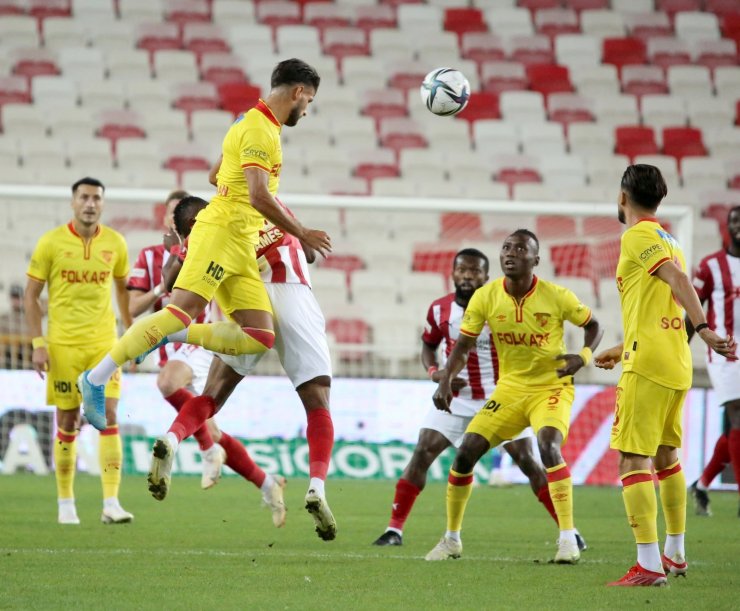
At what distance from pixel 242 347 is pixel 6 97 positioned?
1476 centimetres

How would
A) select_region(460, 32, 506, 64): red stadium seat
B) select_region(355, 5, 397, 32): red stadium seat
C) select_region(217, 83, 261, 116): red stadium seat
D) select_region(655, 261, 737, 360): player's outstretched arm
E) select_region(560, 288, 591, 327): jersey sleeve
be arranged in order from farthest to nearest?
select_region(355, 5, 397, 32): red stadium seat, select_region(460, 32, 506, 64): red stadium seat, select_region(217, 83, 261, 116): red stadium seat, select_region(560, 288, 591, 327): jersey sleeve, select_region(655, 261, 737, 360): player's outstretched arm

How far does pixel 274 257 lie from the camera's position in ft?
23.0

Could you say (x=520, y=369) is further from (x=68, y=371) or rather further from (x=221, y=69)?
(x=221, y=69)

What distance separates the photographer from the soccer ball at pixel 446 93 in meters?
Answer: 8.45

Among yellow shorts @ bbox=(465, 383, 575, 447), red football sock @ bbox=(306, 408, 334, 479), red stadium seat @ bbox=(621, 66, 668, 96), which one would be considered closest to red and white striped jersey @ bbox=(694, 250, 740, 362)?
yellow shorts @ bbox=(465, 383, 575, 447)

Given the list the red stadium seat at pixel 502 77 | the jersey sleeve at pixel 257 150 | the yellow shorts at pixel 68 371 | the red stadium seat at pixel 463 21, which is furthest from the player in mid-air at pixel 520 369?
the red stadium seat at pixel 463 21

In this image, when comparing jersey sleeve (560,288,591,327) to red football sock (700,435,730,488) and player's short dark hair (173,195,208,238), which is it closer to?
player's short dark hair (173,195,208,238)

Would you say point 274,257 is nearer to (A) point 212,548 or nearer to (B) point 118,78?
(A) point 212,548

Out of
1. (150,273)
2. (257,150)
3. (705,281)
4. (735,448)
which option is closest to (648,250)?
(257,150)

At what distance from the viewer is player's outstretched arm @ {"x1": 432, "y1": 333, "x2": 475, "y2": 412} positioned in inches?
297

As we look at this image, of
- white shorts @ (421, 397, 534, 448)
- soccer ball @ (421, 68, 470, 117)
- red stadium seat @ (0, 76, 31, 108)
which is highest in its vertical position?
red stadium seat @ (0, 76, 31, 108)

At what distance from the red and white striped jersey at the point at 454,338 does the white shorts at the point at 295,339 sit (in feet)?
7.51

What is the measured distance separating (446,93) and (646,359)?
3.05 metres

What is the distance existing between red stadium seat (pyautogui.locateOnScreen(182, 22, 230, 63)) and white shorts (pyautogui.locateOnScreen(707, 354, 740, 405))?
13.3 meters
